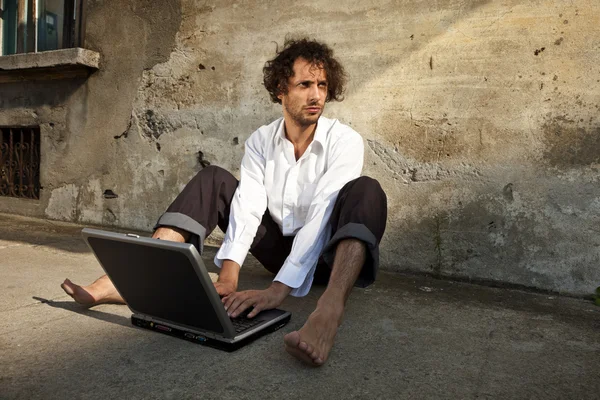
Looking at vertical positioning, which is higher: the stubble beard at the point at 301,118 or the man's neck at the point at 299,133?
the stubble beard at the point at 301,118

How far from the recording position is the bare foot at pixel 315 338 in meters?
1.27

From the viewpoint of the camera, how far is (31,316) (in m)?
1.68

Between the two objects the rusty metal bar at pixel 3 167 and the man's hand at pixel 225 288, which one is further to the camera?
the rusty metal bar at pixel 3 167

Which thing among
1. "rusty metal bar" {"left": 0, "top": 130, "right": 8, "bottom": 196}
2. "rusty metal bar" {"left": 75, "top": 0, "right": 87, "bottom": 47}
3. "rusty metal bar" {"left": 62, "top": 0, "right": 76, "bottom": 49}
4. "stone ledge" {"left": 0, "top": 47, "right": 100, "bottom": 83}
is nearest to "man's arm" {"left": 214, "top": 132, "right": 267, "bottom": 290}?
"stone ledge" {"left": 0, "top": 47, "right": 100, "bottom": 83}

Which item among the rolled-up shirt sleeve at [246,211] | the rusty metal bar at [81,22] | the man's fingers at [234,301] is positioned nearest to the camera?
the man's fingers at [234,301]

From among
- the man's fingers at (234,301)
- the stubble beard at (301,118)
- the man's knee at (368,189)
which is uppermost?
the stubble beard at (301,118)

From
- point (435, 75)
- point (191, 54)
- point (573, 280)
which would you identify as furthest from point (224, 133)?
point (573, 280)

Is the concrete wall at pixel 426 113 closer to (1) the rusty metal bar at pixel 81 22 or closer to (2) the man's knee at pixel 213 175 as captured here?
(1) the rusty metal bar at pixel 81 22

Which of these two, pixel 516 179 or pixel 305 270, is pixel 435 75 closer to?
pixel 516 179

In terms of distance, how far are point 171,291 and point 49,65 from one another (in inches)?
122

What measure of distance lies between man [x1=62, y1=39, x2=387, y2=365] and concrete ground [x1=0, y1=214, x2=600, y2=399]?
0.44 feet

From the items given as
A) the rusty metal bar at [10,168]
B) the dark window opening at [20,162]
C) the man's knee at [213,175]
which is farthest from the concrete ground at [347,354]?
the rusty metal bar at [10,168]

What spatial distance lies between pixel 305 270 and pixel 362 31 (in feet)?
4.99

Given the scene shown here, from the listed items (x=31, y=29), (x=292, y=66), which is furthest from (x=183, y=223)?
(x=31, y=29)
